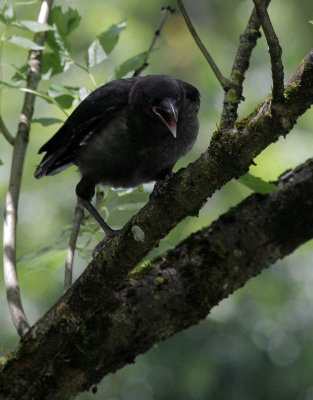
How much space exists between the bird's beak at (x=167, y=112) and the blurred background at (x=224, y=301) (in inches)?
101

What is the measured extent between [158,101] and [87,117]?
45 centimetres

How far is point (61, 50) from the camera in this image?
3338 millimetres

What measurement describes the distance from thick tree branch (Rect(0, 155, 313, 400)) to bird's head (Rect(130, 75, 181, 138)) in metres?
0.65

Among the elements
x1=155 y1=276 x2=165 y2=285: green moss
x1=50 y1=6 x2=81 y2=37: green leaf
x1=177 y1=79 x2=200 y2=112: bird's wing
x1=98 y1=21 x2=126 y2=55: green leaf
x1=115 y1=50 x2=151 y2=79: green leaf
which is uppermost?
x1=50 y1=6 x2=81 y2=37: green leaf

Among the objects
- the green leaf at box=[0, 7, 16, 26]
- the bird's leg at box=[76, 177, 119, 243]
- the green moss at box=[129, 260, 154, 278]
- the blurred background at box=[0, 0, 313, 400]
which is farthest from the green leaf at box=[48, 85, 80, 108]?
the blurred background at box=[0, 0, 313, 400]

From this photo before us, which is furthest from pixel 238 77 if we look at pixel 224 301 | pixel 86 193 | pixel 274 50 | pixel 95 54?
pixel 224 301

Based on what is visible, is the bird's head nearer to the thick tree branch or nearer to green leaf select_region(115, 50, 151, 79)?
green leaf select_region(115, 50, 151, 79)

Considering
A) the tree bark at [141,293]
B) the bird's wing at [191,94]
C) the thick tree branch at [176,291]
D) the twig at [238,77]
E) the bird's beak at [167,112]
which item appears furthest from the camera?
the bird's wing at [191,94]

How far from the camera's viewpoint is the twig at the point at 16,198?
2.98m

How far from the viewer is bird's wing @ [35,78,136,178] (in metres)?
3.46

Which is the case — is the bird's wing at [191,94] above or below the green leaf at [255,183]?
above

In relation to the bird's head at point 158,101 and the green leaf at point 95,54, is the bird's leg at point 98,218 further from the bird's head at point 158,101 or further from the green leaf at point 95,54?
the green leaf at point 95,54

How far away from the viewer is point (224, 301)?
732cm

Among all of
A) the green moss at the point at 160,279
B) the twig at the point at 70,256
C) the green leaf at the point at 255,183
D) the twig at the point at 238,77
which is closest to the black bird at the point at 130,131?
the twig at the point at 70,256
